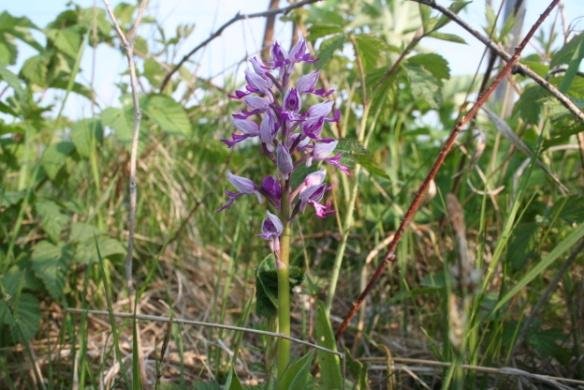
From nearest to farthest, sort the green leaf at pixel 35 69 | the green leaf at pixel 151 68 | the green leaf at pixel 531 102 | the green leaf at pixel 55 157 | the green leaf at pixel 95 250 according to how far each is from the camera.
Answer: the green leaf at pixel 531 102 → the green leaf at pixel 95 250 → the green leaf at pixel 55 157 → the green leaf at pixel 35 69 → the green leaf at pixel 151 68

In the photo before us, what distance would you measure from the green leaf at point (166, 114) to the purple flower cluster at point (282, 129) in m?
1.11

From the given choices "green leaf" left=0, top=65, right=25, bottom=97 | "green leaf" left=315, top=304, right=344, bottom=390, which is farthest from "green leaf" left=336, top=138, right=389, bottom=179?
"green leaf" left=0, top=65, right=25, bottom=97

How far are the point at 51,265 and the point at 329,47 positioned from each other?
1.05 metres

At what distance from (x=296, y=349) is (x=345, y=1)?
196 centimetres

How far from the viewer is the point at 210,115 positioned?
3588mm

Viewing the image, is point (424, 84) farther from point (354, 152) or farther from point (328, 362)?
point (328, 362)

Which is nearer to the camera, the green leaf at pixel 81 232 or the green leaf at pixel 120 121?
the green leaf at pixel 81 232

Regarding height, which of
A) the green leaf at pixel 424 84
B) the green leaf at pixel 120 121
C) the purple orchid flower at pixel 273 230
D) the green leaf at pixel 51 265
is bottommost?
the green leaf at pixel 51 265

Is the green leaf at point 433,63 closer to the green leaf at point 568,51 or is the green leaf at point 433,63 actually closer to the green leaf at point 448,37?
the green leaf at point 448,37

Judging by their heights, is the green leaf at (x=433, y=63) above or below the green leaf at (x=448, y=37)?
below

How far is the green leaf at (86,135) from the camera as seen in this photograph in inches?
92.1

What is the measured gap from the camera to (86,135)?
2.37 m

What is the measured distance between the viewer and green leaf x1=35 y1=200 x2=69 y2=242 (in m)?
2.21

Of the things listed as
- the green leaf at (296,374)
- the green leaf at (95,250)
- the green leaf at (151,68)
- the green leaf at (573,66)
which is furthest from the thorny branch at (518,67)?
the green leaf at (151,68)
